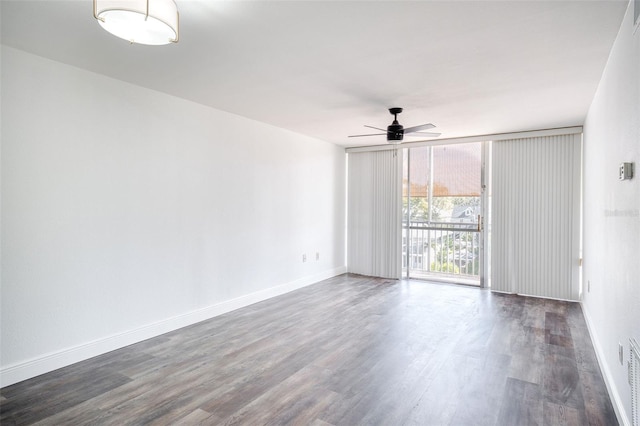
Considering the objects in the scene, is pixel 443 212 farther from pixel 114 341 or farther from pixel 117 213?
pixel 114 341

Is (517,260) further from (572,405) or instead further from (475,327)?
(572,405)

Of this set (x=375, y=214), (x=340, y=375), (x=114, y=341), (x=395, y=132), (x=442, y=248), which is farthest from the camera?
(x=375, y=214)

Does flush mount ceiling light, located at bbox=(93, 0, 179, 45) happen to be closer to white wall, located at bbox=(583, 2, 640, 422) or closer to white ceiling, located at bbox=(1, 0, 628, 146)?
white ceiling, located at bbox=(1, 0, 628, 146)

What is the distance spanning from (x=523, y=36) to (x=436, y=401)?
8.27ft

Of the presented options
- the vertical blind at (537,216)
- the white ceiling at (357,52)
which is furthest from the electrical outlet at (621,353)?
the vertical blind at (537,216)

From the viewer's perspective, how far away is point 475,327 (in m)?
3.93

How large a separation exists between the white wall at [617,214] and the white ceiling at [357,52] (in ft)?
0.93

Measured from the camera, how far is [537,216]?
207 inches

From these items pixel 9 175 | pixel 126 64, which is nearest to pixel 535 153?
pixel 126 64

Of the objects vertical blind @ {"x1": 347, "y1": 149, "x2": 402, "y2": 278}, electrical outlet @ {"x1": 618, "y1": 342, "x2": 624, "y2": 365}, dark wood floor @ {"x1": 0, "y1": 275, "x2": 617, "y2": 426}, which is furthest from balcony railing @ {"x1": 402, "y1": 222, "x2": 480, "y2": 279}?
electrical outlet @ {"x1": 618, "y1": 342, "x2": 624, "y2": 365}

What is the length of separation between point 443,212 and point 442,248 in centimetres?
69

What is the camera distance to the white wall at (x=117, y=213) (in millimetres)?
2734

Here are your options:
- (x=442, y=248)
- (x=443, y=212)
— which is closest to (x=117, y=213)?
(x=443, y=212)

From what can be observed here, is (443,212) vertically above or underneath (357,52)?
underneath
